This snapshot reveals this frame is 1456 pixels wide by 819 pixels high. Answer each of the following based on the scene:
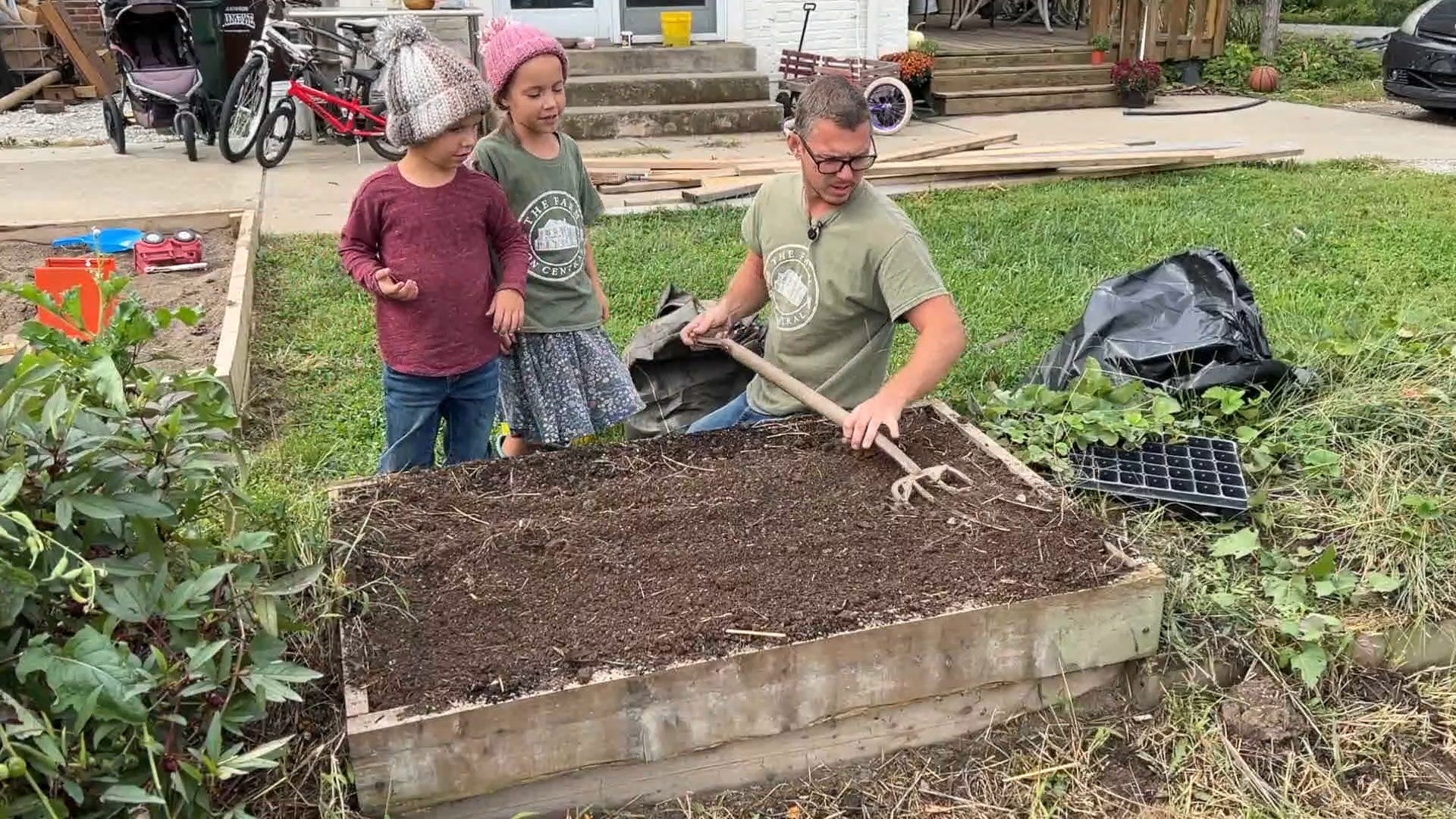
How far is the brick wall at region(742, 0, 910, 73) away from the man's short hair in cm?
896

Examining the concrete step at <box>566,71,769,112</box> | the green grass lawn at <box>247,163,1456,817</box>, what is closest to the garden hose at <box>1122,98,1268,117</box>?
the concrete step at <box>566,71,769,112</box>

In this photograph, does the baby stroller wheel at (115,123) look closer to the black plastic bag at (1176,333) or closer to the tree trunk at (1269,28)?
the black plastic bag at (1176,333)

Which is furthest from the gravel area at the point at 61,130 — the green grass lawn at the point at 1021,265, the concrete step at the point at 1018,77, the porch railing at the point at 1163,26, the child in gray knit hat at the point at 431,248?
the porch railing at the point at 1163,26

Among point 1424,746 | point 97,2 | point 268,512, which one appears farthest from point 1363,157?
point 97,2

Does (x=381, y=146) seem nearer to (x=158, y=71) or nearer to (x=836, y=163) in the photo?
(x=158, y=71)

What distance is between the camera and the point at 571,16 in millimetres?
11188

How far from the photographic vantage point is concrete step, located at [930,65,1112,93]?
12359mm

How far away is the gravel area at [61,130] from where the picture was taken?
Answer: 33.4ft

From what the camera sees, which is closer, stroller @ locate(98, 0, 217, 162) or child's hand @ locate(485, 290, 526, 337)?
child's hand @ locate(485, 290, 526, 337)

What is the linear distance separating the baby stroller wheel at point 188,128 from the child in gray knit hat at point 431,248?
677cm

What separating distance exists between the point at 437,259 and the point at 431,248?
1.2 inches

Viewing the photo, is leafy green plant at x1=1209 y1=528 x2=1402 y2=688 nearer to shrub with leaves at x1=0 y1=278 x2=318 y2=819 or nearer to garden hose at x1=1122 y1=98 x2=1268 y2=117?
shrub with leaves at x1=0 y1=278 x2=318 y2=819

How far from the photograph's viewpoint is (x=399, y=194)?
10.0ft

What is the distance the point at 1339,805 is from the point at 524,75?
8.56ft
